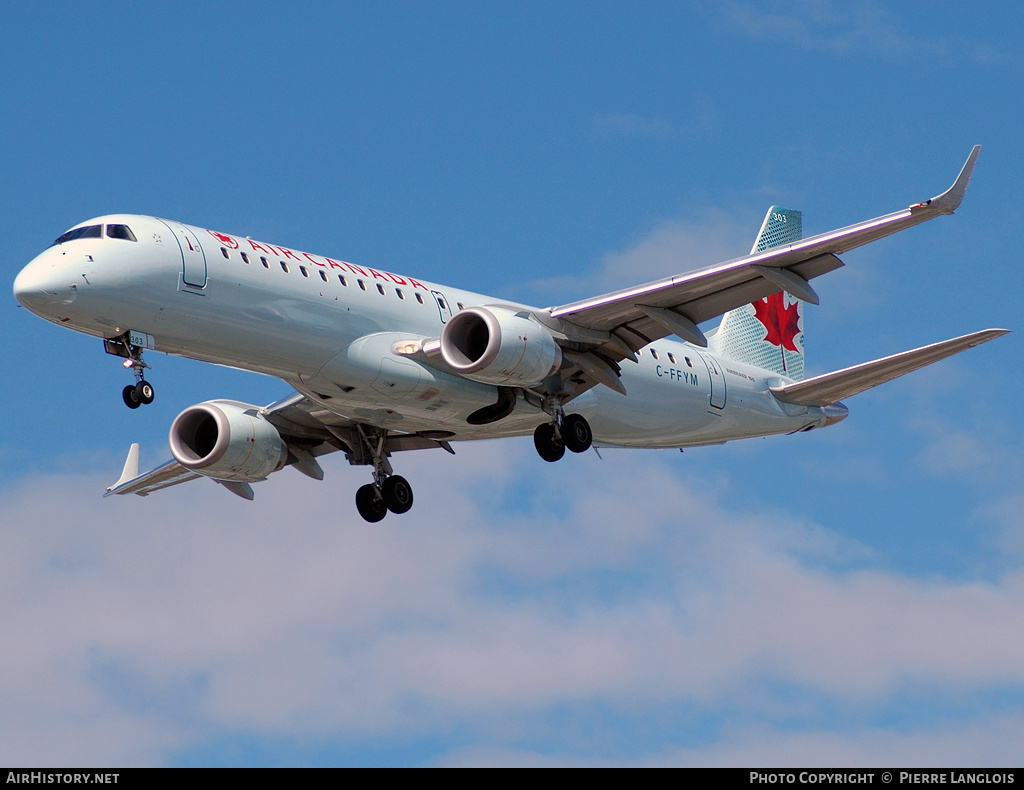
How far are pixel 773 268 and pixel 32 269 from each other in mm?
14581

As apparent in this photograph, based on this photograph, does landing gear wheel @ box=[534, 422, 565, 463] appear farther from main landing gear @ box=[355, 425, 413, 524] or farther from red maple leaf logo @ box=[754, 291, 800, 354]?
red maple leaf logo @ box=[754, 291, 800, 354]

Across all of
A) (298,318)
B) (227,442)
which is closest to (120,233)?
(298,318)

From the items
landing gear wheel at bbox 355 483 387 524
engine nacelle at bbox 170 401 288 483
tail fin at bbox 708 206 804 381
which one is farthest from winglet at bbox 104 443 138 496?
tail fin at bbox 708 206 804 381

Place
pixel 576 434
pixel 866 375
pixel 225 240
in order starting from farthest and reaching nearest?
pixel 866 375
pixel 576 434
pixel 225 240

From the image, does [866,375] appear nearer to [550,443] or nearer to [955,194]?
[550,443]

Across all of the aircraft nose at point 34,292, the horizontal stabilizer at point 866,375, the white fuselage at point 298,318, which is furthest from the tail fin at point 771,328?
the aircraft nose at point 34,292

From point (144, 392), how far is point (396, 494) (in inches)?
365

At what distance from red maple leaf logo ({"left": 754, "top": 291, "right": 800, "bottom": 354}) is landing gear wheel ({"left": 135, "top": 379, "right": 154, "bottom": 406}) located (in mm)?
19342

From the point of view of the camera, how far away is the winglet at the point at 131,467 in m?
39.9

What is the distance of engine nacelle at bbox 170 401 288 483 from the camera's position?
1393 inches

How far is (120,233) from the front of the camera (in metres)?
29.2

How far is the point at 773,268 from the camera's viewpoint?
100 feet
